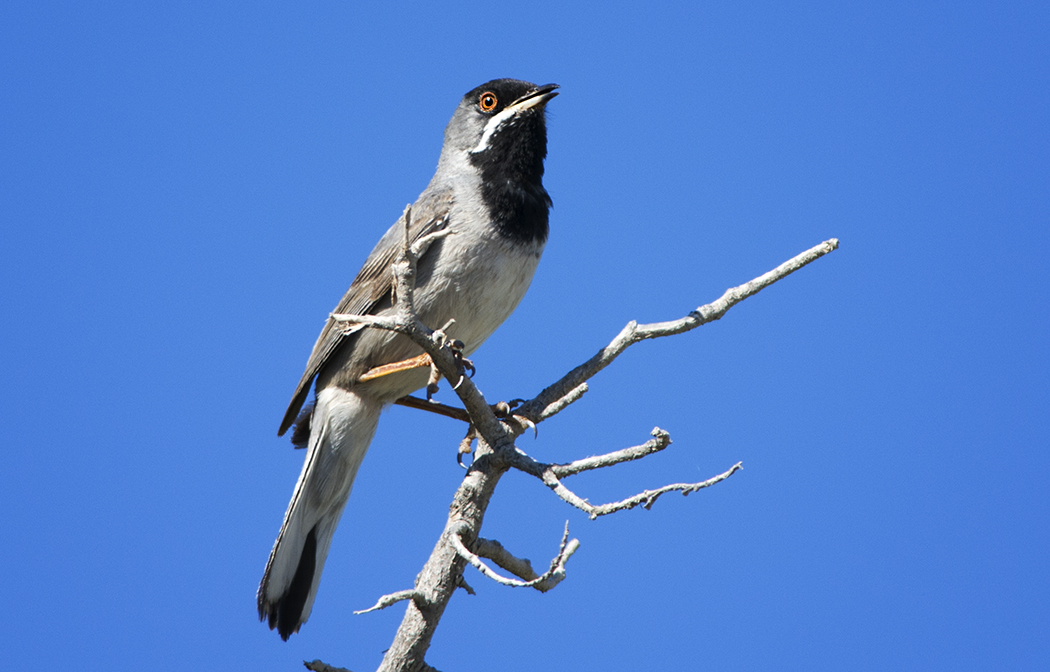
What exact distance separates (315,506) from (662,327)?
8.96 feet

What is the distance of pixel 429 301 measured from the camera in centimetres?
544

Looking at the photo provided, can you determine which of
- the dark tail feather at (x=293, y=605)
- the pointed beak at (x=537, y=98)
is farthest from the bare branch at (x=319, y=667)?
the pointed beak at (x=537, y=98)

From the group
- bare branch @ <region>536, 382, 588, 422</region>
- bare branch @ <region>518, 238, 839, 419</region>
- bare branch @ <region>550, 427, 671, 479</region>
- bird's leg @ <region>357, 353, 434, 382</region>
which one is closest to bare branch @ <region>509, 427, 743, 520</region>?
bare branch @ <region>550, 427, 671, 479</region>

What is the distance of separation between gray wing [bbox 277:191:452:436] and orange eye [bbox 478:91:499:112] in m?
0.95

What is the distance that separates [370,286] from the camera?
5.99 m

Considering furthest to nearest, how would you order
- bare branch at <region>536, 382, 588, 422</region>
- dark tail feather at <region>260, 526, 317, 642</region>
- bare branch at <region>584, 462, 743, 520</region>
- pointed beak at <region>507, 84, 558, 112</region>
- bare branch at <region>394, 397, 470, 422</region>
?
pointed beak at <region>507, 84, 558, 112</region>, bare branch at <region>394, 397, 470, 422</region>, dark tail feather at <region>260, 526, 317, 642</region>, bare branch at <region>536, 382, 588, 422</region>, bare branch at <region>584, 462, 743, 520</region>

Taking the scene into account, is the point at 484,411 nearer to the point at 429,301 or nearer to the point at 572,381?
the point at 572,381

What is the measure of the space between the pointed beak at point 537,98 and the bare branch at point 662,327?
2.23 metres

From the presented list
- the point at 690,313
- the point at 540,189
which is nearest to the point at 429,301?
the point at 540,189

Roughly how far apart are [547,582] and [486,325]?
2.20 metres

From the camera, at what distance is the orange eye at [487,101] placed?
6.39 metres

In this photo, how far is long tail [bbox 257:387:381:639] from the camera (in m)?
5.44

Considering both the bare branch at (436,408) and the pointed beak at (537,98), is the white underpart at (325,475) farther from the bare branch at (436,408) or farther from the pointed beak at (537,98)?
the pointed beak at (537,98)

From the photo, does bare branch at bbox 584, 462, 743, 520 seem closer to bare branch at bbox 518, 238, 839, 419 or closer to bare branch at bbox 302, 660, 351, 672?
bare branch at bbox 518, 238, 839, 419
